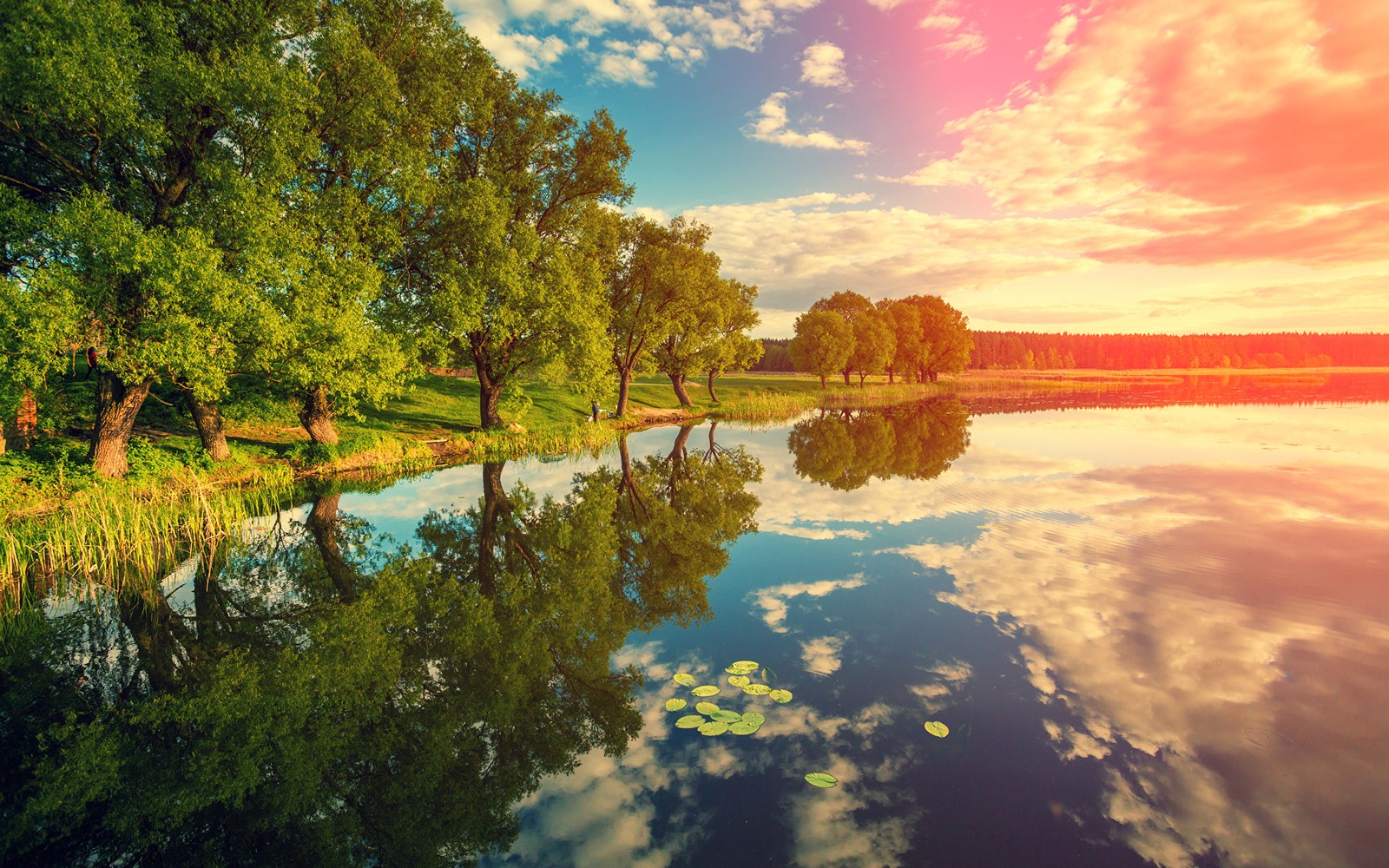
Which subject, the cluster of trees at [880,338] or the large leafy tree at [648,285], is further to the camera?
the cluster of trees at [880,338]

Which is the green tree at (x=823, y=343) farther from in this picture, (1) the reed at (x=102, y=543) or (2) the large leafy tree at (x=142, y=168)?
(1) the reed at (x=102, y=543)

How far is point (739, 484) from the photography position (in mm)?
23438

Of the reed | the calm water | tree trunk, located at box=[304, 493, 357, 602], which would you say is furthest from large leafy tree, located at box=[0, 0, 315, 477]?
the calm water

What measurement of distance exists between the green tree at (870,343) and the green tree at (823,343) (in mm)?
2994

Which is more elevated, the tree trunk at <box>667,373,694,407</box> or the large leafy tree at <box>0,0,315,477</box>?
the large leafy tree at <box>0,0,315,477</box>

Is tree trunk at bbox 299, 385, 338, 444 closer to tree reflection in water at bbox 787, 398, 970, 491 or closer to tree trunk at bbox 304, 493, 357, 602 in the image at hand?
tree trunk at bbox 304, 493, 357, 602

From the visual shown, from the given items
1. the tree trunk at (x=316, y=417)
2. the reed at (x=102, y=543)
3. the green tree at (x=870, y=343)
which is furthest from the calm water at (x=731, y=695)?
the green tree at (x=870, y=343)

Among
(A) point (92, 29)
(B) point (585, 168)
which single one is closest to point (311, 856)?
(A) point (92, 29)

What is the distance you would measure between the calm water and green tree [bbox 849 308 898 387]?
208ft

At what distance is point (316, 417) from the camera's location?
25844mm

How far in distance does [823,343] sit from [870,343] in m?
9.97

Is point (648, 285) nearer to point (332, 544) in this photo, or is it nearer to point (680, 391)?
point (680, 391)

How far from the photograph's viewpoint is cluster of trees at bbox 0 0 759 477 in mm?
16344

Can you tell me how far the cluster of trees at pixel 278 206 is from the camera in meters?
16.3
